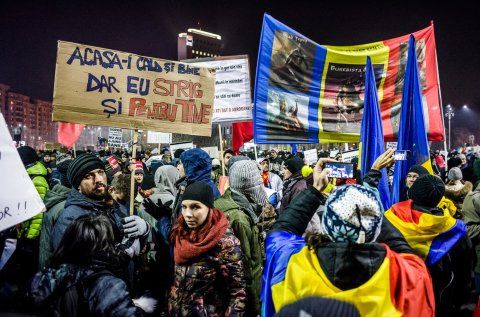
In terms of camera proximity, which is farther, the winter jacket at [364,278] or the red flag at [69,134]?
the red flag at [69,134]

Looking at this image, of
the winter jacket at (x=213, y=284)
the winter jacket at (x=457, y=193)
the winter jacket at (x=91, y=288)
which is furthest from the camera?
the winter jacket at (x=457, y=193)

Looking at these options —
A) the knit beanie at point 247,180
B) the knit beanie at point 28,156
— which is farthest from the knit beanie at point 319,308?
the knit beanie at point 28,156

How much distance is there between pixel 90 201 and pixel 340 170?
242cm

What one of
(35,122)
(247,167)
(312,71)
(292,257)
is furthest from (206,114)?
(35,122)

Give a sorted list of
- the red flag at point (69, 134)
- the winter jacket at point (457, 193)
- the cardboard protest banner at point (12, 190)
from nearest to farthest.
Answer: the cardboard protest banner at point (12, 190) → the winter jacket at point (457, 193) → the red flag at point (69, 134)

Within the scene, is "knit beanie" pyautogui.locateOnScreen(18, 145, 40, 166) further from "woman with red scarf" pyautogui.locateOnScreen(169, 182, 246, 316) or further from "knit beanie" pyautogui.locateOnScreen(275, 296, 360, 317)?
"knit beanie" pyautogui.locateOnScreen(275, 296, 360, 317)

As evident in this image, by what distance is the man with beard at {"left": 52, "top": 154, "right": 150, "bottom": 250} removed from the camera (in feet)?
11.0

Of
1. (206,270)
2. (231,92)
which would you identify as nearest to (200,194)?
(206,270)

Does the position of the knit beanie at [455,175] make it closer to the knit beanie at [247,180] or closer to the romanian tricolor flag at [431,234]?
the romanian tricolor flag at [431,234]

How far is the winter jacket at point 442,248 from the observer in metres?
3.24

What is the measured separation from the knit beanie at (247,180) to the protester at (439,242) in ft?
4.84

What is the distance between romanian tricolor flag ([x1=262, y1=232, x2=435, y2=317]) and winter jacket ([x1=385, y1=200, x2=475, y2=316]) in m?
1.26

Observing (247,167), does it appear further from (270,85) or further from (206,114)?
(270,85)

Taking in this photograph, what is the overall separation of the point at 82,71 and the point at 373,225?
3.93 m
